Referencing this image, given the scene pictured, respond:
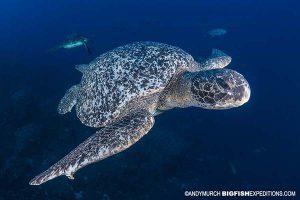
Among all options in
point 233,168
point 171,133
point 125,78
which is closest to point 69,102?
point 125,78

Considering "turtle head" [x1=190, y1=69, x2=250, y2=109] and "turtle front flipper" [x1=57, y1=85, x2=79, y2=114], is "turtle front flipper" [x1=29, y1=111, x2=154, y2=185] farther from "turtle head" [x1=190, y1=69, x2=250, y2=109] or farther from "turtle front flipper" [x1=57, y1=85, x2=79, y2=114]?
"turtle front flipper" [x1=57, y1=85, x2=79, y2=114]

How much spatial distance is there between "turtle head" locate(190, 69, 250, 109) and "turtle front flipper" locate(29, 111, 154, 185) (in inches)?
43.7

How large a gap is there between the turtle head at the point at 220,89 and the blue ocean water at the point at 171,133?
360 centimetres

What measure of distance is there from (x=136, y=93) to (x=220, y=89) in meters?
1.64

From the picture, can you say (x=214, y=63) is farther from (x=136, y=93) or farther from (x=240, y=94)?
(x=136, y=93)

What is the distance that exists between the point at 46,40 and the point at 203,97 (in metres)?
15.6

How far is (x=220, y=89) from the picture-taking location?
475cm

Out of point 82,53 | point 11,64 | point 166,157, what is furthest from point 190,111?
point 11,64

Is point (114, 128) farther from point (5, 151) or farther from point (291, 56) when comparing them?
point (291, 56)

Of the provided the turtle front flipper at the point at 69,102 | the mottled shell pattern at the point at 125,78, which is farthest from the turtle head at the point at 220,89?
the turtle front flipper at the point at 69,102

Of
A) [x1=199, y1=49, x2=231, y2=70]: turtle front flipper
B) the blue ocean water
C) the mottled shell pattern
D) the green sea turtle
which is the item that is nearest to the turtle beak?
the green sea turtle

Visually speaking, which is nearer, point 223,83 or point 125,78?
point 223,83

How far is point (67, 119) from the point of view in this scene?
9.02 m

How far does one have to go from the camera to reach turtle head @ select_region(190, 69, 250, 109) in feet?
15.4
